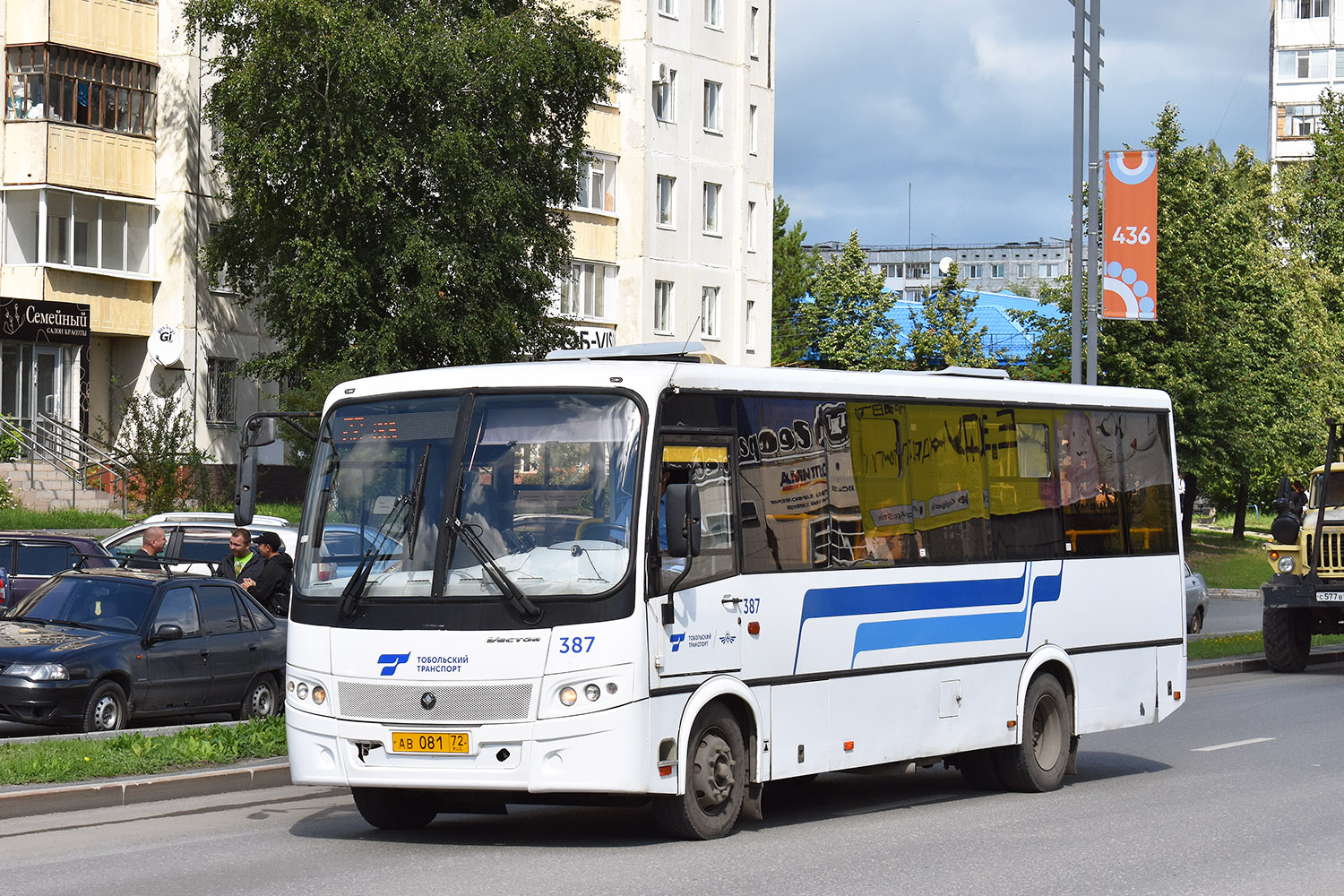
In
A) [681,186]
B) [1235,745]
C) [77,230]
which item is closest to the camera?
[1235,745]

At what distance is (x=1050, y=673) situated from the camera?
1424cm

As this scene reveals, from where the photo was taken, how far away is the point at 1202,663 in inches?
1016

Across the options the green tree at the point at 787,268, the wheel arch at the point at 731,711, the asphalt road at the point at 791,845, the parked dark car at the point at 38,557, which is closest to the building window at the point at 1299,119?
the green tree at the point at 787,268

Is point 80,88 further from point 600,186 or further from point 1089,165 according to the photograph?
point 1089,165

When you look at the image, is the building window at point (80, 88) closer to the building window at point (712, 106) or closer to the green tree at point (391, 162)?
the green tree at point (391, 162)

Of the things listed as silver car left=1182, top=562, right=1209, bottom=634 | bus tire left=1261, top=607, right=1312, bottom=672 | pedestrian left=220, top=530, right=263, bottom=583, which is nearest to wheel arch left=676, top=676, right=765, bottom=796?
pedestrian left=220, top=530, right=263, bottom=583

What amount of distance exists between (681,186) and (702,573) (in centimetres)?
5030

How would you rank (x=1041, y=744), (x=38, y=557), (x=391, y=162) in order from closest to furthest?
(x=1041, y=744) < (x=38, y=557) < (x=391, y=162)

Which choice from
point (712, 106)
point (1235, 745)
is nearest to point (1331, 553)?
point (1235, 745)

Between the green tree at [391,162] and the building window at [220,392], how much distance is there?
4522mm

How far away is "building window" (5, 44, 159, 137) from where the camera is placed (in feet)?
141

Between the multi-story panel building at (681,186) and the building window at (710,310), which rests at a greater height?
the multi-story panel building at (681,186)


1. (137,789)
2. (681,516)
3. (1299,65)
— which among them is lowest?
(137,789)

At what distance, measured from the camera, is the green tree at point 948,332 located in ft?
233
